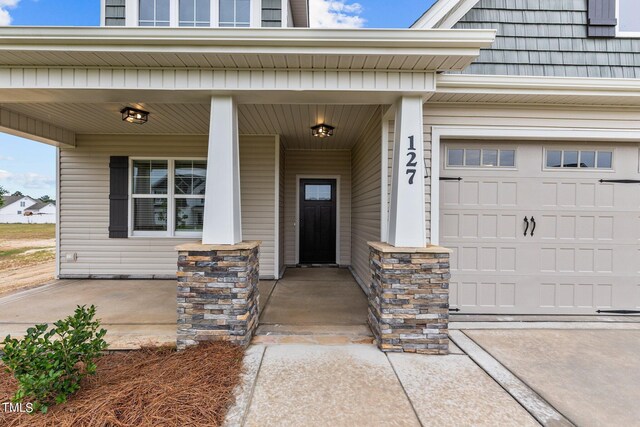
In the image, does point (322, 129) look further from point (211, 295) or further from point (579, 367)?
point (579, 367)

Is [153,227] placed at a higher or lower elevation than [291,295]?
higher

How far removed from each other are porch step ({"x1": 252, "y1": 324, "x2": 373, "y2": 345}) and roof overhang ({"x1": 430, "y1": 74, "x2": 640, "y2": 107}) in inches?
99.2

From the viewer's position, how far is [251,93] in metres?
2.69

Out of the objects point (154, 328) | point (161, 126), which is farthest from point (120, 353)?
point (161, 126)

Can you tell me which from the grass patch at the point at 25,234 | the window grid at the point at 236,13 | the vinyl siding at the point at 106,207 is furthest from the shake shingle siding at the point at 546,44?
the grass patch at the point at 25,234

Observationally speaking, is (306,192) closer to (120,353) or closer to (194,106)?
(194,106)

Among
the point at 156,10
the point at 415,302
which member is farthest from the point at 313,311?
the point at 156,10

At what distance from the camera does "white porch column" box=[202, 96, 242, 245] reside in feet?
8.61

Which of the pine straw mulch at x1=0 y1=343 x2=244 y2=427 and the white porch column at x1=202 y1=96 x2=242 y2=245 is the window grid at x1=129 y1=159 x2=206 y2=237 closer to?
the white porch column at x1=202 y1=96 x2=242 y2=245

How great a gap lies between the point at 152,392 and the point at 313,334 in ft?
4.39

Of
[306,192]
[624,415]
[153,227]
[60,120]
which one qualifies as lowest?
[624,415]

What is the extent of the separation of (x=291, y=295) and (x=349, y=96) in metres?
2.62

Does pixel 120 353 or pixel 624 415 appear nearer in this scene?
pixel 624 415

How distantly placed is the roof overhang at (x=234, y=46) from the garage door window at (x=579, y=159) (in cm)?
184
